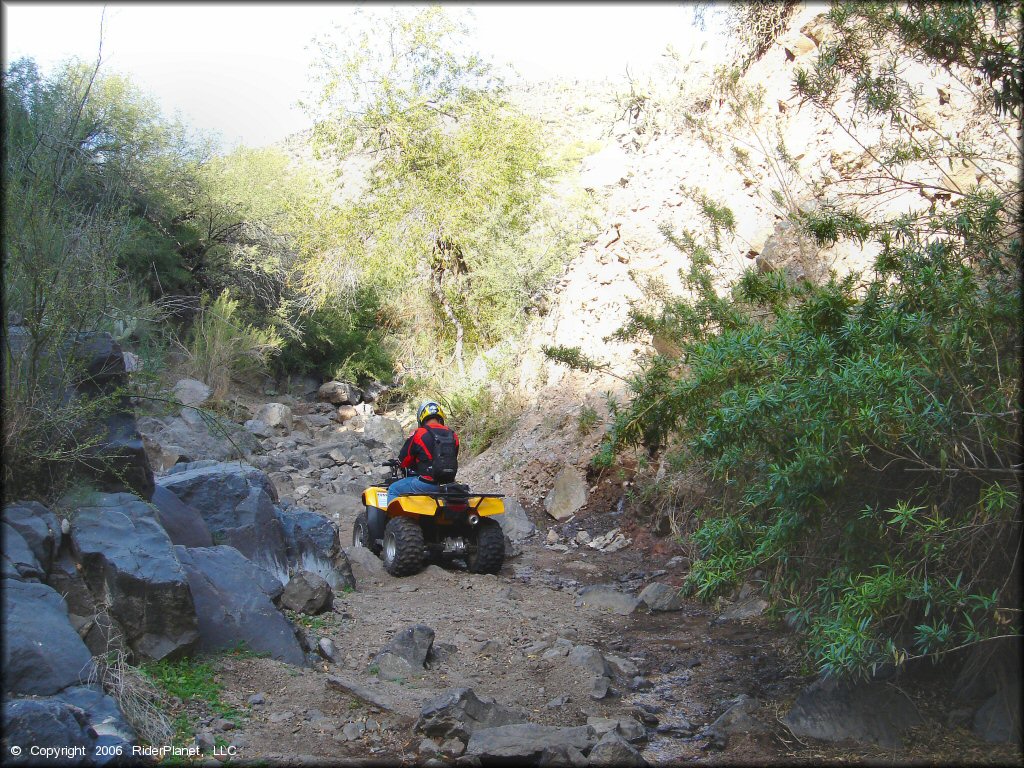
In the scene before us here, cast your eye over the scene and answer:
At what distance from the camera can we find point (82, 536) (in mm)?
4477

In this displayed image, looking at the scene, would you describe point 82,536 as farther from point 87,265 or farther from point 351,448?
point 351,448

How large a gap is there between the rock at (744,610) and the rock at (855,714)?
231cm

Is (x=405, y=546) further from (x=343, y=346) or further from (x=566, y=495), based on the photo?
(x=343, y=346)

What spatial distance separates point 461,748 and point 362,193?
17.3 m

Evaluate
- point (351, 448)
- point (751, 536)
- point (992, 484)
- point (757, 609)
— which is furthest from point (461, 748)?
point (351, 448)

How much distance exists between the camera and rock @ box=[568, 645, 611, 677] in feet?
17.3

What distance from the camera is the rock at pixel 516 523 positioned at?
10719 mm

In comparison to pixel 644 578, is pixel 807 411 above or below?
above

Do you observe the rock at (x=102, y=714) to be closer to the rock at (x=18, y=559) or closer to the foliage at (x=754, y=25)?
the rock at (x=18, y=559)

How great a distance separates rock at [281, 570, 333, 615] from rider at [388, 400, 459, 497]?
2091mm

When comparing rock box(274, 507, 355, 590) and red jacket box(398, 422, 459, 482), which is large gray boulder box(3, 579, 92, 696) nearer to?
rock box(274, 507, 355, 590)

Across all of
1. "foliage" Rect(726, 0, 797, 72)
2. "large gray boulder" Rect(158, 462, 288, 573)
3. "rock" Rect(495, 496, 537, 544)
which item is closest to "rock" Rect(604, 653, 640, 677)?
"large gray boulder" Rect(158, 462, 288, 573)

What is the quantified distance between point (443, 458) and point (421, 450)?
0.29m

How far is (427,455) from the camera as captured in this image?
8.45 metres
